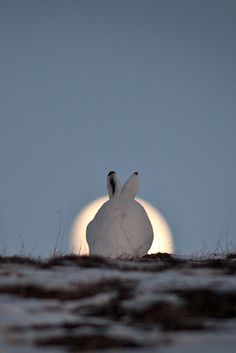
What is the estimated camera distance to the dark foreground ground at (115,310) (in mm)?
3537

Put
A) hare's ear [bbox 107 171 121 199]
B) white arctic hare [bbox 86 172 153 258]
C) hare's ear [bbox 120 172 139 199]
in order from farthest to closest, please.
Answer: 1. hare's ear [bbox 107 171 121 199]
2. hare's ear [bbox 120 172 139 199]
3. white arctic hare [bbox 86 172 153 258]

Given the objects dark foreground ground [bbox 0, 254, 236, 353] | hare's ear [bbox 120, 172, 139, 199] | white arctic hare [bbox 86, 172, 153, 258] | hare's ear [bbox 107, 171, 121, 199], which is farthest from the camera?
hare's ear [bbox 107, 171, 121, 199]

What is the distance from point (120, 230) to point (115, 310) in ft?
25.0

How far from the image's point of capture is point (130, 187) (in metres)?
13.1

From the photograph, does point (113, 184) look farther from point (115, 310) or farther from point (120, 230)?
point (115, 310)

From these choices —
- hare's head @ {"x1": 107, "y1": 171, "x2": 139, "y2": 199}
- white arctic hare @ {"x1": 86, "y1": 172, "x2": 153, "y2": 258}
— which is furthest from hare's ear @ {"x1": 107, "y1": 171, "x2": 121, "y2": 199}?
white arctic hare @ {"x1": 86, "y1": 172, "x2": 153, "y2": 258}

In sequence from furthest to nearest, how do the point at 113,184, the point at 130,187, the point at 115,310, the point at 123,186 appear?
the point at 113,184, the point at 123,186, the point at 130,187, the point at 115,310

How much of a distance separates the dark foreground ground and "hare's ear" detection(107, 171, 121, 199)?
6.98m

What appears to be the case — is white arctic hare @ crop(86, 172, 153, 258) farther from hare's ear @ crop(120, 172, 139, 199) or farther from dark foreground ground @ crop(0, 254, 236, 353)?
dark foreground ground @ crop(0, 254, 236, 353)

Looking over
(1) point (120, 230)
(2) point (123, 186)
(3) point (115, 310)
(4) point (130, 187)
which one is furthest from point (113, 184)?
(3) point (115, 310)

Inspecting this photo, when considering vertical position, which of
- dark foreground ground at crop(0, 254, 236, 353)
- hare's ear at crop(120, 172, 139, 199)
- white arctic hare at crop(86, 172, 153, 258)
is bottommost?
dark foreground ground at crop(0, 254, 236, 353)

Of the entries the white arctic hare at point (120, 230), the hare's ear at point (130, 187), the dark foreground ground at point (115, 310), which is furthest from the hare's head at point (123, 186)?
the dark foreground ground at point (115, 310)

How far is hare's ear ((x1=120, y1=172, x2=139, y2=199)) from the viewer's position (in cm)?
1308

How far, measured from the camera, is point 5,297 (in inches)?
184
